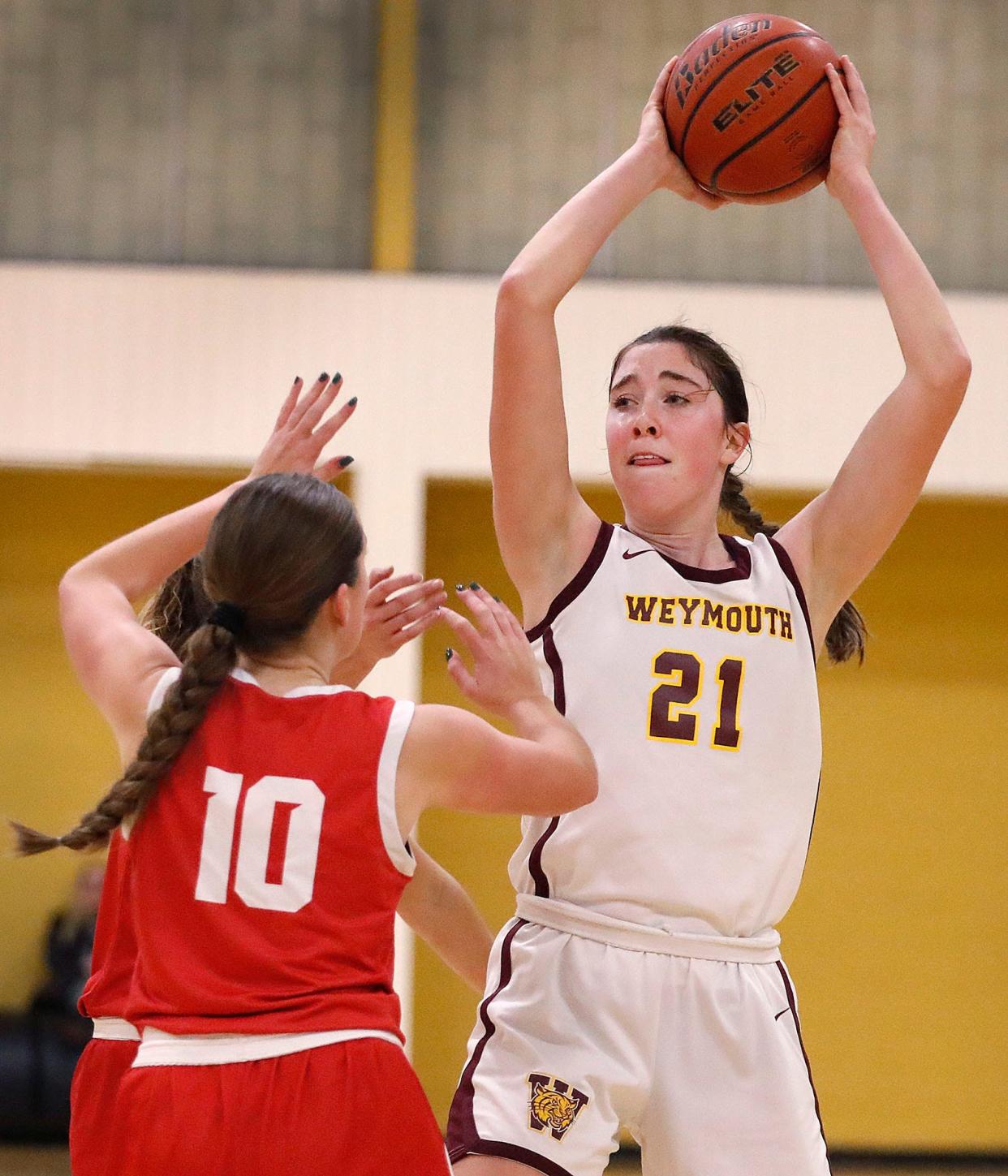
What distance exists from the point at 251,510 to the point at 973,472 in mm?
5228

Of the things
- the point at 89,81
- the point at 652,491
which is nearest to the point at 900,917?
the point at 652,491

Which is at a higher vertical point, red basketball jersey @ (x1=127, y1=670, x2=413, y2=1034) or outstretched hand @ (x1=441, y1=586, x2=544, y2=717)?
outstretched hand @ (x1=441, y1=586, x2=544, y2=717)

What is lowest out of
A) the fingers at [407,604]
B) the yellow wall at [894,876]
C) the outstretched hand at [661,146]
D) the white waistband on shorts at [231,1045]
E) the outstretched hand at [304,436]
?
the yellow wall at [894,876]

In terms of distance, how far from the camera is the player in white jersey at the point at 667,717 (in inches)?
95.7

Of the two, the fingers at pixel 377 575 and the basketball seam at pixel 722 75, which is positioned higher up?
the basketball seam at pixel 722 75

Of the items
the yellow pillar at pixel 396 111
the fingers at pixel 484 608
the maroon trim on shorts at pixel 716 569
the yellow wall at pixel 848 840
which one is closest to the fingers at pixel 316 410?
the fingers at pixel 484 608

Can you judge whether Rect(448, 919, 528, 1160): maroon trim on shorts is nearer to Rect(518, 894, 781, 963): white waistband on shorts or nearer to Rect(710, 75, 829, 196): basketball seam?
Rect(518, 894, 781, 963): white waistband on shorts

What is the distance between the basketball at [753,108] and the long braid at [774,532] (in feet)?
1.91

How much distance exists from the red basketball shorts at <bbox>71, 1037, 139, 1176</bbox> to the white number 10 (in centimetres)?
54

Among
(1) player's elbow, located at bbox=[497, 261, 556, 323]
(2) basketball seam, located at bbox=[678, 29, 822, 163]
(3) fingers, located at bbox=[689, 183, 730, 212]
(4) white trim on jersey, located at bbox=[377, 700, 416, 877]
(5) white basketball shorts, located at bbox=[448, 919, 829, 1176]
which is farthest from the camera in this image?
(3) fingers, located at bbox=[689, 183, 730, 212]

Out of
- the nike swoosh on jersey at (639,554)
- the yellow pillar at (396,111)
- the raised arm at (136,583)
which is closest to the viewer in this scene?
the raised arm at (136,583)

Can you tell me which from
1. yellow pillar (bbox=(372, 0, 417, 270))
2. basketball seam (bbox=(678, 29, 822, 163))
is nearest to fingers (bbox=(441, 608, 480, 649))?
basketball seam (bbox=(678, 29, 822, 163))

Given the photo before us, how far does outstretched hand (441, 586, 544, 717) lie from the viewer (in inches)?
85.4

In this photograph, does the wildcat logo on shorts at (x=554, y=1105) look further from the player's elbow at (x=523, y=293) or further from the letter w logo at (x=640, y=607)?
the player's elbow at (x=523, y=293)
